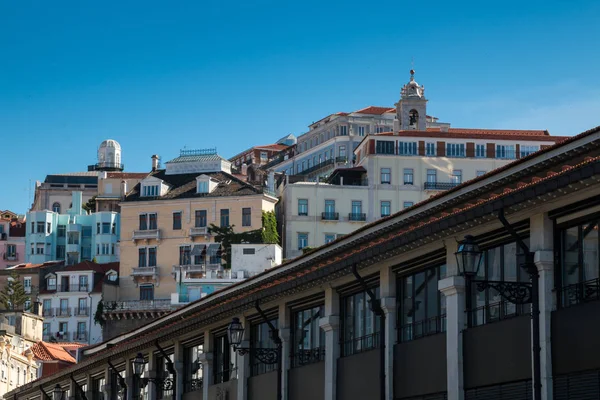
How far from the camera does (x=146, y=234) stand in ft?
443

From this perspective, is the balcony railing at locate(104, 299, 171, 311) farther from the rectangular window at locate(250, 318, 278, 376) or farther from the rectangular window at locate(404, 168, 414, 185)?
the rectangular window at locate(250, 318, 278, 376)

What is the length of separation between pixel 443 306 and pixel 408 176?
104014 millimetres

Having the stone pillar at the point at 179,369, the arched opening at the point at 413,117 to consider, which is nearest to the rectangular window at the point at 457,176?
the arched opening at the point at 413,117

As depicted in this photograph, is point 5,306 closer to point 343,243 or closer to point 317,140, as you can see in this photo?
point 317,140

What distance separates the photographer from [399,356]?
29.3m

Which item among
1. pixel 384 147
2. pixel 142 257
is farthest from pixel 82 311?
pixel 384 147

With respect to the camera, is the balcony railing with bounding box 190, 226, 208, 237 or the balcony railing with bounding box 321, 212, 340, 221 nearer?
the balcony railing with bounding box 321, 212, 340, 221

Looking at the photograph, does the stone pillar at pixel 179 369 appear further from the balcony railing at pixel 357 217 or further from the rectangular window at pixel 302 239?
the balcony railing at pixel 357 217

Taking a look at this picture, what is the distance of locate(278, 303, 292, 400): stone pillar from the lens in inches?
1414

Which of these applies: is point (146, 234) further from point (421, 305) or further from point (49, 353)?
point (421, 305)

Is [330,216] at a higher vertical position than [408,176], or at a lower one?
lower

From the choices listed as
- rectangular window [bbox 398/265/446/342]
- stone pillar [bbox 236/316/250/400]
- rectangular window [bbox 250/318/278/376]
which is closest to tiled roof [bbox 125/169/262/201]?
stone pillar [bbox 236/316/250/400]

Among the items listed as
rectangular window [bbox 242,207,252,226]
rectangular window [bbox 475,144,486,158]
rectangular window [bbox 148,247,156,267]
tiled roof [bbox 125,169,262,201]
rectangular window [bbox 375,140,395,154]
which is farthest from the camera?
rectangular window [bbox 475,144,486,158]

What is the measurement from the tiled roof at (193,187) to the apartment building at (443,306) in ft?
293
